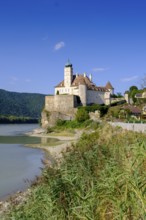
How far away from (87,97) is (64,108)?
4.28 metres

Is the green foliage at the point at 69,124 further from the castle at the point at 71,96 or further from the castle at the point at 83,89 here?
the castle at the point at 83,89

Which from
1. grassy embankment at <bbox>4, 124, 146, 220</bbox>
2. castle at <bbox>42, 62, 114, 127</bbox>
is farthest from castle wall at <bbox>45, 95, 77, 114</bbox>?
grassy embankment at <bbox>4, 124, 146, 220</bbox>

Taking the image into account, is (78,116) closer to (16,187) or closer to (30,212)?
(16,187)

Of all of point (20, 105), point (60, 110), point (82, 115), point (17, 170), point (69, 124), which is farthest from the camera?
point (20, 105)

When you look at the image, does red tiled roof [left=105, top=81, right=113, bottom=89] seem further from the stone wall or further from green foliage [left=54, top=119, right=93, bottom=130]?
green foliage [left=54, top=119, right=93, bottom=130]

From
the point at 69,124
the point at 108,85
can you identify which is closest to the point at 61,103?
the point at 69,124

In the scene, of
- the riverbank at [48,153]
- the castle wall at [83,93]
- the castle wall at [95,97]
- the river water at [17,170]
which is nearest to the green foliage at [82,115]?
the riverbank at [48,153]

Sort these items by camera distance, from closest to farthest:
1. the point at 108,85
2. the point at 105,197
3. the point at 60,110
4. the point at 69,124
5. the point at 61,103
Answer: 1. the point at 105,197
2. the point at 69,124
3. the point at 61,103
4. the point at 60,110
5. the point at 108,85

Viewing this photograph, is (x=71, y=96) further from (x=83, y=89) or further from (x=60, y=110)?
(x=60, y=110)

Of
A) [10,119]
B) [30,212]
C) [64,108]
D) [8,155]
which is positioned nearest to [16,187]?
[30,212]

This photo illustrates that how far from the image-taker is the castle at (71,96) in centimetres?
5284

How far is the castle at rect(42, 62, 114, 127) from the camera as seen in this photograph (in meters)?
52.8

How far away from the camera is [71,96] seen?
52688mm

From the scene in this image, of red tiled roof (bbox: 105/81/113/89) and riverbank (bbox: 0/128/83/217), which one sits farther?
red tiled roof (bbox: 105/81/113/89)
